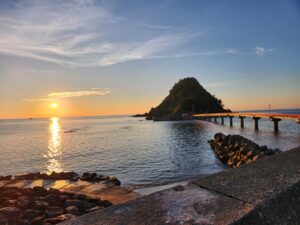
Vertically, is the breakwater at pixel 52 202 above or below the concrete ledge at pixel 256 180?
below

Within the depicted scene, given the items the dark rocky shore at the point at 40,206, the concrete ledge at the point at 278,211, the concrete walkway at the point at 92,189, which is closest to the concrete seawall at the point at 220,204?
the concrete ledge at the point at 278,211

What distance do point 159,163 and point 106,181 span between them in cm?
734

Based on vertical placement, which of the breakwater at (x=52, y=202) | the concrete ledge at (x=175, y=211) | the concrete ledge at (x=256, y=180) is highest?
the concrete ledge at (x=256, y=180)

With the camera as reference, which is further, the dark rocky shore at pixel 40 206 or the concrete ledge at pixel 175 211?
the dark rocky shore at pixel 40 206

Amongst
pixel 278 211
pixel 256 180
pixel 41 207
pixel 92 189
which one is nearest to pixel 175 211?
pixel 278 211

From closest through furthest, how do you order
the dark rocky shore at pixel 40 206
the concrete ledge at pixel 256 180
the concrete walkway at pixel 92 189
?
the concrete ledge at pixel 256 180, the dark rocky shore at pixel 40 206, the concrete walkway at pixel 92 189

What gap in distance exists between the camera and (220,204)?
2.04m

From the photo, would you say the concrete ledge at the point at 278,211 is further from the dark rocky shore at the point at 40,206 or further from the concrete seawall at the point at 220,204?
the dark rocky shore at the point at 40,206

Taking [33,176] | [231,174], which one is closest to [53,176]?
[33,176]

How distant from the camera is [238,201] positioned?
2.05 meters

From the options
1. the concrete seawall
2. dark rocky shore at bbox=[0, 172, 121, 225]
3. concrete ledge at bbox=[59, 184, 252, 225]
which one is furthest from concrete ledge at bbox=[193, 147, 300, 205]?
dark rocky shore at bbox=[0, 172, 121, 225]

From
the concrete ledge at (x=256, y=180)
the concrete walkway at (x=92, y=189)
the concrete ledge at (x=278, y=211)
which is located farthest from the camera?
the concrete walkway at (x=92, y=189)

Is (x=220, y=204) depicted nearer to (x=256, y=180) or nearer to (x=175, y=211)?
(x=175, y=211)

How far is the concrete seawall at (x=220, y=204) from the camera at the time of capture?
6.11 feet
